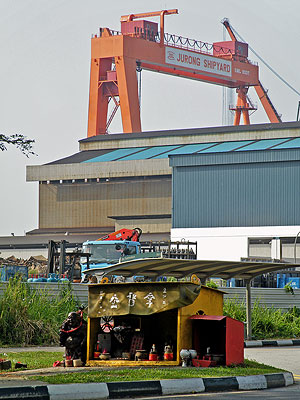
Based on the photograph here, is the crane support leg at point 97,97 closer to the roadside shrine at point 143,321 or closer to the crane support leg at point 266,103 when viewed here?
the crane support leg at point 266,103

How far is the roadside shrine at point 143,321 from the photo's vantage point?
1401cm

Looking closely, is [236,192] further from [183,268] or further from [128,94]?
[183,268]

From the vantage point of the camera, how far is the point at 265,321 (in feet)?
82.4

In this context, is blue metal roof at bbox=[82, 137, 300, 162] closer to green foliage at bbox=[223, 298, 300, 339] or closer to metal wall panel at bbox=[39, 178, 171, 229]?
metal wall panel at bbox=[39, 178, 171, 229]

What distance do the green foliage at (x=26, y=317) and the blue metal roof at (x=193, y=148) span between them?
118ft

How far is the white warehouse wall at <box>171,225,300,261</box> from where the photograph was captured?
2140 inches

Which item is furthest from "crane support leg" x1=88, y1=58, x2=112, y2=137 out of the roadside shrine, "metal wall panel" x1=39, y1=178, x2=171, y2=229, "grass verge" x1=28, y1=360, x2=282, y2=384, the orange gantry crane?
"grass verge" x1=28, y1=360, x2=282, y2=384

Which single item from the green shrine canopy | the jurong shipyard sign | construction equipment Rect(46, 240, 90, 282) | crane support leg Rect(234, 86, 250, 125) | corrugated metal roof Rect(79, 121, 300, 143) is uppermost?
the jurong shipyard sign

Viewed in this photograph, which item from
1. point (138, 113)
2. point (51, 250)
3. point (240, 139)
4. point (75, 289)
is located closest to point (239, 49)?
point (138, 113)

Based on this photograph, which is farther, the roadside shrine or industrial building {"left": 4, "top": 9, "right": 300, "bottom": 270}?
industrial building {"left": 4, "top": 9, "right": 300, "bottom": 270}

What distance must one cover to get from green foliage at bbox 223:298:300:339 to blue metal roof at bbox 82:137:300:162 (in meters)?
30.2

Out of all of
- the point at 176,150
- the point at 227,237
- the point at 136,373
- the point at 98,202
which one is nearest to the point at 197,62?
the point at 98,202

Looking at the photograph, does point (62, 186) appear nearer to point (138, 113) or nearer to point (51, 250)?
point (138, 113)

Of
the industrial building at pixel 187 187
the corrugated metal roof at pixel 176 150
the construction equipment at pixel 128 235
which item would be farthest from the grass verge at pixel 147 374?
the corrugated metal roof at pixel 176 150
